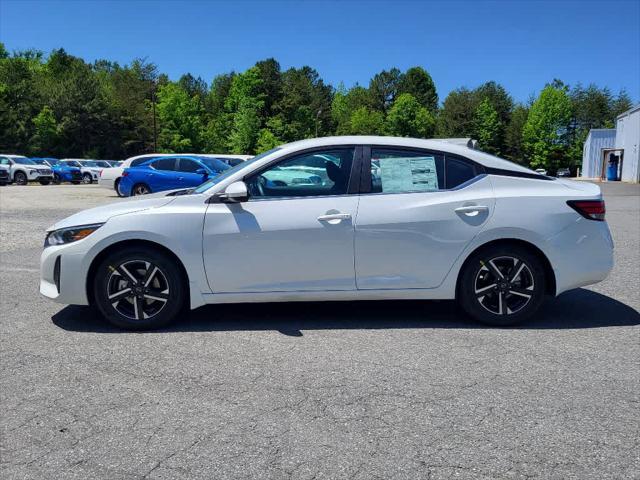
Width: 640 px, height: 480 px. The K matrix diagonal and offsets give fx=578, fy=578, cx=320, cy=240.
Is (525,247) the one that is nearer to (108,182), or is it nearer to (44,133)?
(108,182)

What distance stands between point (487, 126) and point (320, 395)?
3587 inches

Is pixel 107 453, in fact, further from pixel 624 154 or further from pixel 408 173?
pixel 624 154

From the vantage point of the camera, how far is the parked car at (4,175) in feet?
103

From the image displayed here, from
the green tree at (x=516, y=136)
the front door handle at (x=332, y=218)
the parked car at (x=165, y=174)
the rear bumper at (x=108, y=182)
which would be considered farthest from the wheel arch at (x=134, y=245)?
the green tree at (x=516, y=136)

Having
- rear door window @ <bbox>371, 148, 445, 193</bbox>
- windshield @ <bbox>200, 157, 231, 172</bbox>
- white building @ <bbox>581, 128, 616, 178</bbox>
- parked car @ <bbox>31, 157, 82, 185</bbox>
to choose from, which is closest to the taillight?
rear door window @ <bbox>371, 148, 445, 193</bbox>

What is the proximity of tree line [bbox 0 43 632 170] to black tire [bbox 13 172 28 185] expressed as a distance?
2956 centimetres

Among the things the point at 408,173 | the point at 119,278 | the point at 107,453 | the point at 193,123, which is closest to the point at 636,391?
the point at 408,173

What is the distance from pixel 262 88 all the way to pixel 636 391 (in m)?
80.2

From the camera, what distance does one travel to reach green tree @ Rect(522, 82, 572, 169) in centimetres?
8556

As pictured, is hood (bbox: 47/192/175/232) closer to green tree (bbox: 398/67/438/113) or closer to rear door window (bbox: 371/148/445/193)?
rear door window (bbox: 371/148/445/193)

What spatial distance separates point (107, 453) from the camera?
284 cm

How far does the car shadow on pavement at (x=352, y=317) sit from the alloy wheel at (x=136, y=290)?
216 mm

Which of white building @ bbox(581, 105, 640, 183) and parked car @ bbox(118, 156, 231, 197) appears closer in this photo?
parked car @ bbox(118, 156, 231, 197)

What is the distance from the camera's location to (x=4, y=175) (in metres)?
31.5
